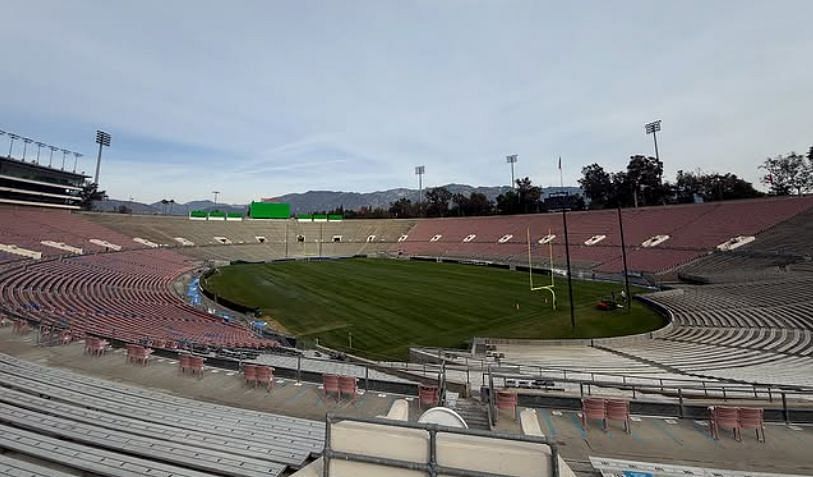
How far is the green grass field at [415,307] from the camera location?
76.3ft

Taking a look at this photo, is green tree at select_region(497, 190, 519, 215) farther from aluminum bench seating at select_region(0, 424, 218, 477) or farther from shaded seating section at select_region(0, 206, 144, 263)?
aluminum bench seating at select_region(0, 424, 218, 477)

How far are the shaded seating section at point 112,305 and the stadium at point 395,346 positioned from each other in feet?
0.77

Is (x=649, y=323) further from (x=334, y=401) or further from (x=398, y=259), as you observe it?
(x=398, y=259)

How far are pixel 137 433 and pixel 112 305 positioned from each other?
20.1 meters

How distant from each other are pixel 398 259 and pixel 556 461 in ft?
205

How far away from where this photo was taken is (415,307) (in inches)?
1174

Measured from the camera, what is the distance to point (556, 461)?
10.9 ft

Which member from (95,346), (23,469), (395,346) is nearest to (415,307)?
(395,346)

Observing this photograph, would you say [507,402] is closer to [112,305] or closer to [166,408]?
[166,408]

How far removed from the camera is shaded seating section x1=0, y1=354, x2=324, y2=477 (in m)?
4.66

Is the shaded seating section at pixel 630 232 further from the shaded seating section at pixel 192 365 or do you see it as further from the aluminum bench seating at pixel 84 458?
the aluminum bench seating at pixel 84 458

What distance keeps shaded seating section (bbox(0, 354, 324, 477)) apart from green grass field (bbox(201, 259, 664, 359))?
43.0 ft

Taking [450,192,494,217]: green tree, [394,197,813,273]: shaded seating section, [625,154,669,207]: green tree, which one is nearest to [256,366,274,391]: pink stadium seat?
[394,197,813,273]: shaded seating section

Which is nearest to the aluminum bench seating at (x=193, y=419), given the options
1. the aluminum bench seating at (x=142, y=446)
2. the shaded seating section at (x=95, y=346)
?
the aluminum bench seating at (x=142, y=446)
